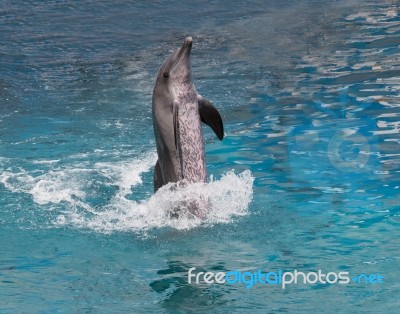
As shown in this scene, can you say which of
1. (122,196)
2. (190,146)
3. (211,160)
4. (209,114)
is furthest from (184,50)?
(211,160)


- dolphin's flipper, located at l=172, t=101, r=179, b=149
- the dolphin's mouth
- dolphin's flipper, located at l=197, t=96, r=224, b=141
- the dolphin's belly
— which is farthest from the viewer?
dolphin's flipper, located at l=197, t=96, r=224, b=141

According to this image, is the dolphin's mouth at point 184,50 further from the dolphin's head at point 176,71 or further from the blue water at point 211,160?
A: the blue water at point 211,160

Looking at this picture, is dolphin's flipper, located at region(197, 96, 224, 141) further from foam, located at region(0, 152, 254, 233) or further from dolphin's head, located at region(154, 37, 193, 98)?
foam, located at region(0, 152, 254, 233)

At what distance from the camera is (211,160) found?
10258mm

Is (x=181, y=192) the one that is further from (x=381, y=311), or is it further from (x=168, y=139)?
(x=381, y=311)

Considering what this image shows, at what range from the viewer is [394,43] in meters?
14.5

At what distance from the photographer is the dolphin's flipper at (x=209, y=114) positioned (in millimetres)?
8586

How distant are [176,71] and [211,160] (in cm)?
198

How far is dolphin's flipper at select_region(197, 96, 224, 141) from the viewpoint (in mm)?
8586

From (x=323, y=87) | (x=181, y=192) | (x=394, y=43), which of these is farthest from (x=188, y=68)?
(x=394, y=43)

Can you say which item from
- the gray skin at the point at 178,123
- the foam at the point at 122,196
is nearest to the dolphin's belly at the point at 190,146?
the gray skin at the point at 178,123

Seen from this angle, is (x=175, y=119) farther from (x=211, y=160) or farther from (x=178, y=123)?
(x=211, y=160)

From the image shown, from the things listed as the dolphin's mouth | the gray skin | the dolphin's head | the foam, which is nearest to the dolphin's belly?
the gray skin

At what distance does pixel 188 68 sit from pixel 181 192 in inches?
43.7
